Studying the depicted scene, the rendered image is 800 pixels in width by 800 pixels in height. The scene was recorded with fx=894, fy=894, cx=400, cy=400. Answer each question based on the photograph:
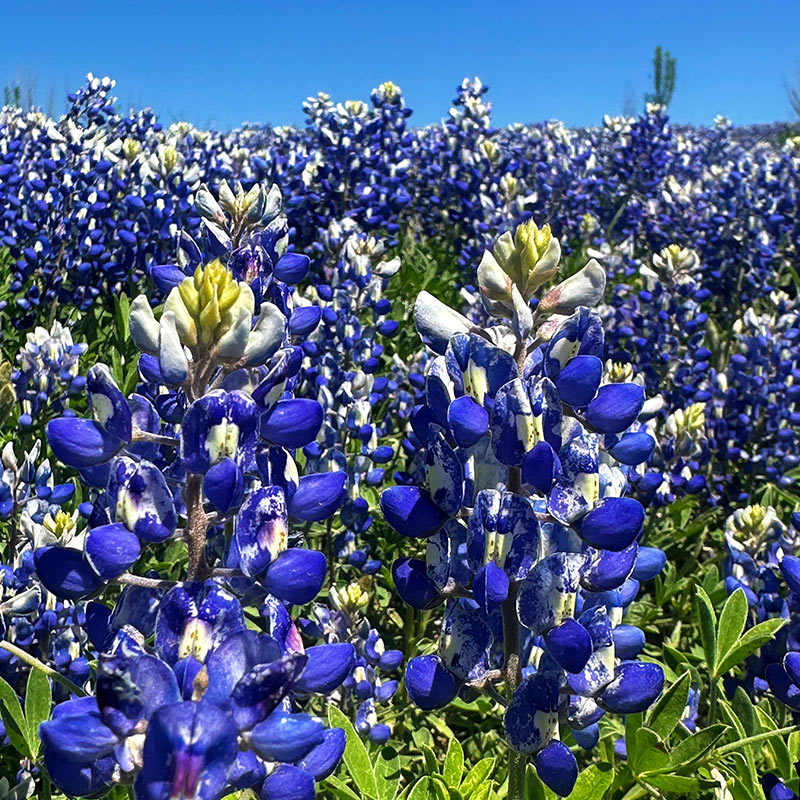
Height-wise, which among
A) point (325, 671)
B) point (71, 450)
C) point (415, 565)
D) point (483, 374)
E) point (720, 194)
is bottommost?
point (325, 671)

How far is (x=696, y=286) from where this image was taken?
14.7 feet

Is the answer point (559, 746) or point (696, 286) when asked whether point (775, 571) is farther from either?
point (696, 286)

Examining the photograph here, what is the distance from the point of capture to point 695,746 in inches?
65.4

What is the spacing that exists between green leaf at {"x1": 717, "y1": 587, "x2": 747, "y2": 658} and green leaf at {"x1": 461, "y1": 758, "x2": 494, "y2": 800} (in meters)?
0.57

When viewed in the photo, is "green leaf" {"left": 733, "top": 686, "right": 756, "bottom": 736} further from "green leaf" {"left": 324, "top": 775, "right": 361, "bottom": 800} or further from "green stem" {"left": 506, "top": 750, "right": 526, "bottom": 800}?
"green leaf" {"left": 324, "top": 775, "right": 361, "bottom": 800}

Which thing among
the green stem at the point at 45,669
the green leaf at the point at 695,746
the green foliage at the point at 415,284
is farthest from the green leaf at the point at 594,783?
the green foliage at the point at 415,284

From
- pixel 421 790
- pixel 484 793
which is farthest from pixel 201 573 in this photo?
pixel 484 793

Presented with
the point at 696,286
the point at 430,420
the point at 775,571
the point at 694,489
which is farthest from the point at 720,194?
the point at 430,420

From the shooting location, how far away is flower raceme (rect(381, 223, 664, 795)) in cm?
133

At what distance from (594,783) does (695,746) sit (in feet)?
0.66

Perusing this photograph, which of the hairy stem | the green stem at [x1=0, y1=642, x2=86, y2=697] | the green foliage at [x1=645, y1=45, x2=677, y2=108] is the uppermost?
the green foliage at [x1=645, y1=45, x2=677, y2=108]

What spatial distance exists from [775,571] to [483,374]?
1664 mm

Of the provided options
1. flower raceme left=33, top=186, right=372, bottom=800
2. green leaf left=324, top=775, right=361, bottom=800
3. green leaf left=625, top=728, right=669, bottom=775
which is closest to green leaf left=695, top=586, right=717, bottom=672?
green leaf left=625, top=728, right=669, bottom=775

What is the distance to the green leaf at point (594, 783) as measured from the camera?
1.63 m
